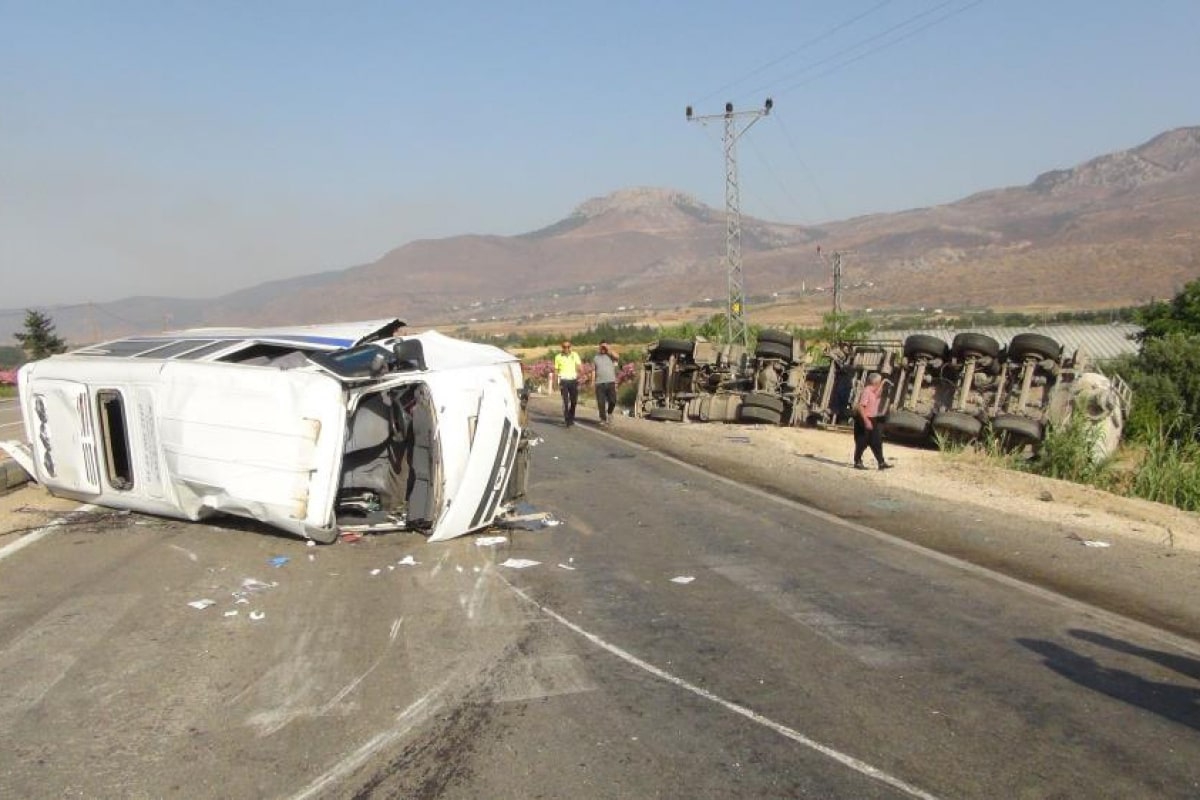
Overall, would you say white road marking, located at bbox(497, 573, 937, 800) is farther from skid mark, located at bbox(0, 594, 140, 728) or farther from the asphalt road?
skid mark, located at bbox(0, 594, 140, 728)

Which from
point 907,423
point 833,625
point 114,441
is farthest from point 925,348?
point 114,441

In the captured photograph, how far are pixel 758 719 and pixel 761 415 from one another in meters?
17.5

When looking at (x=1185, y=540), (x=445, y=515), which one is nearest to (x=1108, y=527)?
(x=1185, y=540)

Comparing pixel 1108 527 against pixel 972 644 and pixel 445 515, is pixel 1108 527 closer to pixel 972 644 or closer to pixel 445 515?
pixel 972 644

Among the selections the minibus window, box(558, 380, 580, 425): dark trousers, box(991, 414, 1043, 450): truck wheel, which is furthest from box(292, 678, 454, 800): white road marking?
box(558, 380, 580, 425): dark trousers

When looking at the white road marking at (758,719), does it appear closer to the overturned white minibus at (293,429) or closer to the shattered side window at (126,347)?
the overturned white minibus at (293,429)

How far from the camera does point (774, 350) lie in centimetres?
2331

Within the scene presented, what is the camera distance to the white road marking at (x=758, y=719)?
14.9ft

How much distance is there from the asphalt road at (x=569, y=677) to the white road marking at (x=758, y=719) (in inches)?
0.6

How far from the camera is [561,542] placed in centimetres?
963

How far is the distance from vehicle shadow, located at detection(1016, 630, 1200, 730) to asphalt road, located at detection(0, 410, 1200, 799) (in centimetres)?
2

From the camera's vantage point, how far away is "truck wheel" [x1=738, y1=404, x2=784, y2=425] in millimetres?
22328

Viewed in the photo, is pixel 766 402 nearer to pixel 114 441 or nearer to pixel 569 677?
pixel 114 441

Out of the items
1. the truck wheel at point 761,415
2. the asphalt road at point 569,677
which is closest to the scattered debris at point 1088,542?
the asphalt road at point 569,677
